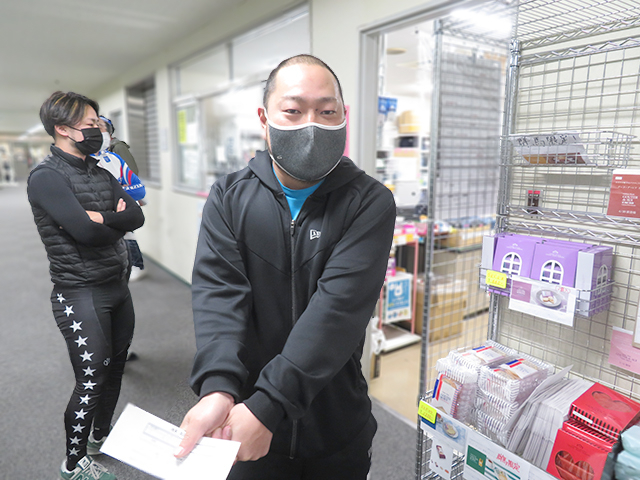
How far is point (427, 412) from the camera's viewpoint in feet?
4.31

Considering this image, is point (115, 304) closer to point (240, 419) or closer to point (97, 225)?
point (97, 225)

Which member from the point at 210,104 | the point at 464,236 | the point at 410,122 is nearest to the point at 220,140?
the point at 210,104

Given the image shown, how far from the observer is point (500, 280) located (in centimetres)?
138

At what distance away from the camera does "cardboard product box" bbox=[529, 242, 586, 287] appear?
120 cm

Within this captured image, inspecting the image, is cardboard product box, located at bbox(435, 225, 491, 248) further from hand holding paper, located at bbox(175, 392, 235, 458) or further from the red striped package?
hand holding paper, located at bbox(175, 392, 235, 458)

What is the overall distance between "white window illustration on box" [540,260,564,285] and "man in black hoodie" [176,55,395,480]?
666 mm

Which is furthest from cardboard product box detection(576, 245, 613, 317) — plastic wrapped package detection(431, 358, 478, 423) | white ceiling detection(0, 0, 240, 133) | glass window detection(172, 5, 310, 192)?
glass window detection(172, 5, 310, 192)

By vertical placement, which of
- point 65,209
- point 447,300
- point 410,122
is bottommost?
point 447,300

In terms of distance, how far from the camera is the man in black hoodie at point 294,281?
0.75 m

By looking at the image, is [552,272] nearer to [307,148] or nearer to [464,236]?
[307,148]

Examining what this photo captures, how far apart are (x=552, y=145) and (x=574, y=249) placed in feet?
1.10

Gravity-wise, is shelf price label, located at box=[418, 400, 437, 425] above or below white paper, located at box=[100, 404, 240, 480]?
below

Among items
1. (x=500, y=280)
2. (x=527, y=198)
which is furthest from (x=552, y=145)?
(x=500, y=280)

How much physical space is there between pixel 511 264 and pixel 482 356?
0.33 meters
